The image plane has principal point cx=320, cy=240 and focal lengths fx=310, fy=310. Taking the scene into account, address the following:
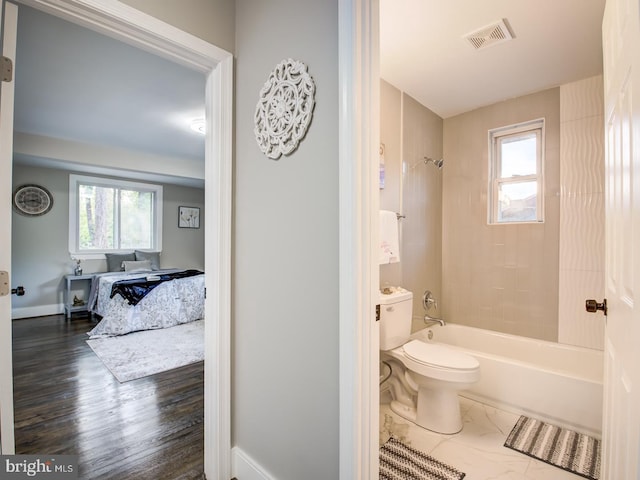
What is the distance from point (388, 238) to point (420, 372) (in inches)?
35.8

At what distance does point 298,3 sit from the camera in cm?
128

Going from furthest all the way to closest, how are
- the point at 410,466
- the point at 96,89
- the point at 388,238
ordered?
1. the point at 96,89
2. the point at 388,238
3. the point at 410,466

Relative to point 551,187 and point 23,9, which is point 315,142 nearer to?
point 23,9

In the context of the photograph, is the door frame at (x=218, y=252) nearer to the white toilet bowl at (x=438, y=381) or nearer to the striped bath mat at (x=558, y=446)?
the white toilet bowl at (x=438, y=381)

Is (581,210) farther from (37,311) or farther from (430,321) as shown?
(37,311)

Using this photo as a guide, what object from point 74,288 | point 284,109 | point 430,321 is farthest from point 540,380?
point 74,288

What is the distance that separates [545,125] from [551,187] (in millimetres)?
535

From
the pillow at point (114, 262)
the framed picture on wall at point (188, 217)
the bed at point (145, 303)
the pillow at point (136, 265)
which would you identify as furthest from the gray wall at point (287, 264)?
the framed picture on wall at point (188, 217)

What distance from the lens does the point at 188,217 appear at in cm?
652

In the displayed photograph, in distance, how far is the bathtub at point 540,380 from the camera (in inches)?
76.8

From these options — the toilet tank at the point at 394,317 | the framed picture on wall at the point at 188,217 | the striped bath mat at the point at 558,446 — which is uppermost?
the framed picture on wall at the point at 188,217

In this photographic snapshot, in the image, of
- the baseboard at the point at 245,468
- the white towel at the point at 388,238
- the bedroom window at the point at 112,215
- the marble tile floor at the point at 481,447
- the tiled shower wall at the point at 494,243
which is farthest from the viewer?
the bedroom window at the point at 112,215

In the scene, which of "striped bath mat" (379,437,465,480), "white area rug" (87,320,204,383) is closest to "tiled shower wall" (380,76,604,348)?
"striped bath mat" (379,437,465,480)

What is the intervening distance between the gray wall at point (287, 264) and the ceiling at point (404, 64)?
790mm
